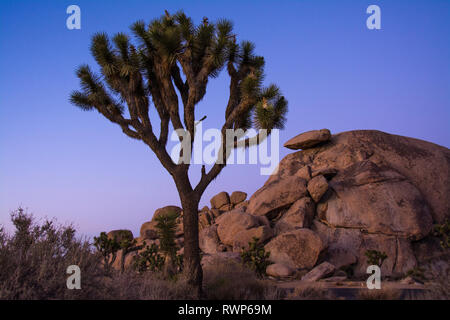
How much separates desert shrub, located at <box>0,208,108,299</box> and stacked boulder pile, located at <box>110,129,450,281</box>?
8.49 meters

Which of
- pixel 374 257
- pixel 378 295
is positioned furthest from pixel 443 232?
pixel 378 295

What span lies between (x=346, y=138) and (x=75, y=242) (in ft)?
58.3

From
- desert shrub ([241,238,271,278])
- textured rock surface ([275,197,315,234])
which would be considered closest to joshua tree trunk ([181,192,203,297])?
desert shrub ([241,238,271,278])

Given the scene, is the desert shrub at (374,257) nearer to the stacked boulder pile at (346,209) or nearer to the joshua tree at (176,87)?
the stacked boulder pile at (346,209)

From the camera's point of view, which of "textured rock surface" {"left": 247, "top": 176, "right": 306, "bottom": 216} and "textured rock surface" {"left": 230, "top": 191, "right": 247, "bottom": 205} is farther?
"textured rock surface" {"left": 230, "top": 191, "right": 247, "bottom": 205}

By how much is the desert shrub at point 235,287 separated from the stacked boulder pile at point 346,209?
4034mm

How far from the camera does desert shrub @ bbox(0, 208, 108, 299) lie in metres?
5.57

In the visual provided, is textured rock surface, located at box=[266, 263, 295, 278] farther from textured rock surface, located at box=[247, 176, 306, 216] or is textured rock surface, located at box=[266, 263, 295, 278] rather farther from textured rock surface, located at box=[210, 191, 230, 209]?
textured rock surface, located at box=[210, 191, 230, 209]

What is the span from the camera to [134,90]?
1034 centimetres

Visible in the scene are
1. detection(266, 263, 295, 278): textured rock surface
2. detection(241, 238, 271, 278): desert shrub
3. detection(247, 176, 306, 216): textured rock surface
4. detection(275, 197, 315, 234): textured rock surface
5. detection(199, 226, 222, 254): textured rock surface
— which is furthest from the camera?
detection(247, 176, 306, 216): textured rock surface

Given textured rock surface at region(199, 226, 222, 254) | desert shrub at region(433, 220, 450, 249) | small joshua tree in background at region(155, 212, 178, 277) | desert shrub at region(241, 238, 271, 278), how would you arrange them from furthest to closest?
1. textured rock surface at region(199, 226, 222, 254)
2. desert shrub at region(433, 220, 450, 249)
3. desert shrub at region(241, 238, 271, 278)
4. small joshua tree in background at region(155, 212, 178, 277)

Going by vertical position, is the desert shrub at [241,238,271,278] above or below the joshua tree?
below

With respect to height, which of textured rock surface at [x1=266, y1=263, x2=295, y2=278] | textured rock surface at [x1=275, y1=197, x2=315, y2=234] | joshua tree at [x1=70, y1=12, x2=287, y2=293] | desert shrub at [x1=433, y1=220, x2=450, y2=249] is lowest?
textured rock surface at [x1=266, y1=263, x2=295, y2=278]
